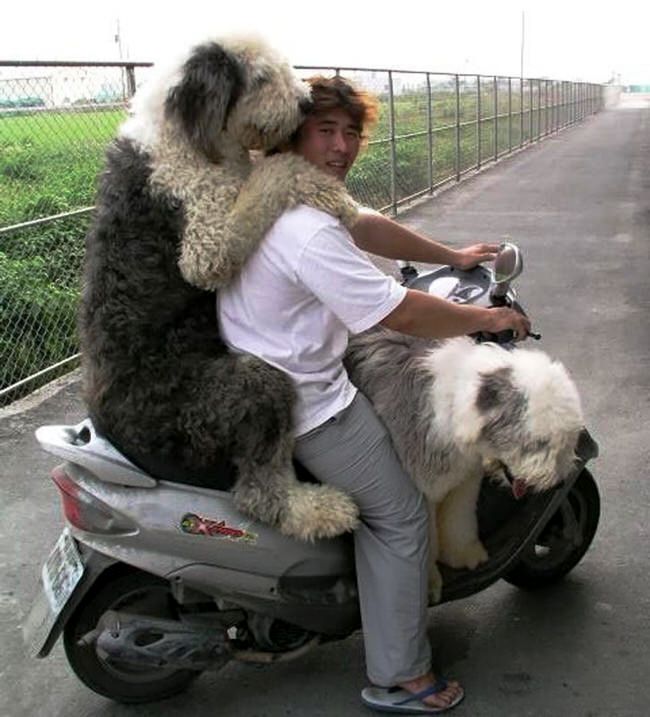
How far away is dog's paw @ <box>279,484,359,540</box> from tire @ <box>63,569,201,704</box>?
1.50ft

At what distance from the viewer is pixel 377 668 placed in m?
2.47

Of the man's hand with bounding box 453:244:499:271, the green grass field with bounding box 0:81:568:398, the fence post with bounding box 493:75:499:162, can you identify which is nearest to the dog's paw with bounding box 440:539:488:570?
the man's hand with bounding box 453:244:499:271

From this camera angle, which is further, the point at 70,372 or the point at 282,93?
the point at 70,372

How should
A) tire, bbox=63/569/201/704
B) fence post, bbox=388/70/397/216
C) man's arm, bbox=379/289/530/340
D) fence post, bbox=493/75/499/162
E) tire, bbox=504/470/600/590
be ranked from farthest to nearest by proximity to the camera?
fence post, bbox=493/75/499/162
fence post, bbox=388/70/397/216
tire, bbox=504/470/600/590
tire, bbox=63/569/201/704
man's arm, bbox=379/289/530/340

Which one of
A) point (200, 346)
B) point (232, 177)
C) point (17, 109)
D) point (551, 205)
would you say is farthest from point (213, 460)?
point (551, 205)

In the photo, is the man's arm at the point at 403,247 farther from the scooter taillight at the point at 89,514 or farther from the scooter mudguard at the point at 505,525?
the scooter taillight at the point at 89,514

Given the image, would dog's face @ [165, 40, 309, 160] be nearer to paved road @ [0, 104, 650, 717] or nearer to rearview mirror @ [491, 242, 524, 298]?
rearview mirror @ [491, 242, 524, 298]

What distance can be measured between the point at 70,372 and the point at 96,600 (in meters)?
3.47

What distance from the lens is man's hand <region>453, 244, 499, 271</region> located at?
2.83m

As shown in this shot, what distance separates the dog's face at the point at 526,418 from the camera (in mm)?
2234

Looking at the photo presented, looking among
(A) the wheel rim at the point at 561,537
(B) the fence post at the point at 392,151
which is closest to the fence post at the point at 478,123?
(B) the fence post at the point at 392,151

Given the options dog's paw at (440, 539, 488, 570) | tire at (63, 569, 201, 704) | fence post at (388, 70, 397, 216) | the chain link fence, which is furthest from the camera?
fence post at (388, 70, 397, 216)

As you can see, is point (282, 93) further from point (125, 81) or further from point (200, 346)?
point (125, 81)

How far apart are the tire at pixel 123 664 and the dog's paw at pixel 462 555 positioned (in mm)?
813
